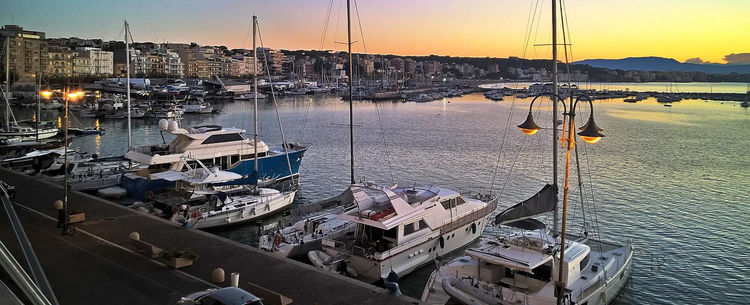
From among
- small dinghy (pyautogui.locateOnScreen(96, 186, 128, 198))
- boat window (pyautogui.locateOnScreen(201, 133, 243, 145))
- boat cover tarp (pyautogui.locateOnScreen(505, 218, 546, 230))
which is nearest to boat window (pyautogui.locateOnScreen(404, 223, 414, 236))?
boat cover tarp (pyautogui.locateOnScreen(505, 218, 546, 230))

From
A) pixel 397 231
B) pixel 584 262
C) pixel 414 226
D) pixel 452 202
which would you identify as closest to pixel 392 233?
pixel 397 231

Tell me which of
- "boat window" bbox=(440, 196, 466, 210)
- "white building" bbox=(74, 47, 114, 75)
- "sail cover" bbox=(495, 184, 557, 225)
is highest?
"white building" bbox=(74, 47, 114, 75)

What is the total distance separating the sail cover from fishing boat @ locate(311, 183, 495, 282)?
8.54 feet

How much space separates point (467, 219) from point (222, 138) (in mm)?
16009

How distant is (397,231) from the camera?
16078 mm

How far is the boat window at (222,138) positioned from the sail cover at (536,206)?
723 inches

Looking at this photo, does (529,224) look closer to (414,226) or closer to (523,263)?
(523,263)

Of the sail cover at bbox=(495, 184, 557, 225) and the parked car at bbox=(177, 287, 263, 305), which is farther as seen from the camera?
the sail cover at bbox=(495, 184, 557, 225)

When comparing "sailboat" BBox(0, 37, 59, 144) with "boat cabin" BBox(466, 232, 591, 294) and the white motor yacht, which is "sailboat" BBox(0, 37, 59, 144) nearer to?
the white motor yacht

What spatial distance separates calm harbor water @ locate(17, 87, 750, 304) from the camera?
61.0 ft

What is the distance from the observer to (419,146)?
168ft

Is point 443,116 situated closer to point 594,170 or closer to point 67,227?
point 594,170

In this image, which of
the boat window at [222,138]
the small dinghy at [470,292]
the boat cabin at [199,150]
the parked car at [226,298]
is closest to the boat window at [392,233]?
the small dinghy at [470,292]

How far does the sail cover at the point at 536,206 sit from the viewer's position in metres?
15.3
